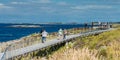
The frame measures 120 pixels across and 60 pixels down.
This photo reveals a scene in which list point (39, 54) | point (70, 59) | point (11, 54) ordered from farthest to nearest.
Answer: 1. point (39, 54)
2. point (11, 54)
3. point (70, 59)

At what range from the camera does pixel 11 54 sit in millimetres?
31797

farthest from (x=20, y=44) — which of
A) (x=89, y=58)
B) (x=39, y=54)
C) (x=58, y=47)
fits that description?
(x=89, y=58)

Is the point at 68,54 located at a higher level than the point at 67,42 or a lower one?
higher

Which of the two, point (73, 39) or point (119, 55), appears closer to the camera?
point (119, 55)

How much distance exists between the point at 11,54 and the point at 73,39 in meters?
21.3

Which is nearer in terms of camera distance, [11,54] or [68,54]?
[68,54]

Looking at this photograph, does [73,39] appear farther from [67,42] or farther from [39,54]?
[39,54]

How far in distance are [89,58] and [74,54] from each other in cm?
86

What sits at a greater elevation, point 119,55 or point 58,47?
point 119,55

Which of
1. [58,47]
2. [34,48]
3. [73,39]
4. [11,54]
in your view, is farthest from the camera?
[73,39]

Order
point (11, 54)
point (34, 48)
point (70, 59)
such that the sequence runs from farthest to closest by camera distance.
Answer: point (34, 48)
point (11, 54)
point (70, 59)

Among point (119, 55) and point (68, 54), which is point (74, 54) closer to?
point (68, 54)

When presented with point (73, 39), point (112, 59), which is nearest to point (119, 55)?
point (112, 59)

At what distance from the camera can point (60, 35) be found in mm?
51094
